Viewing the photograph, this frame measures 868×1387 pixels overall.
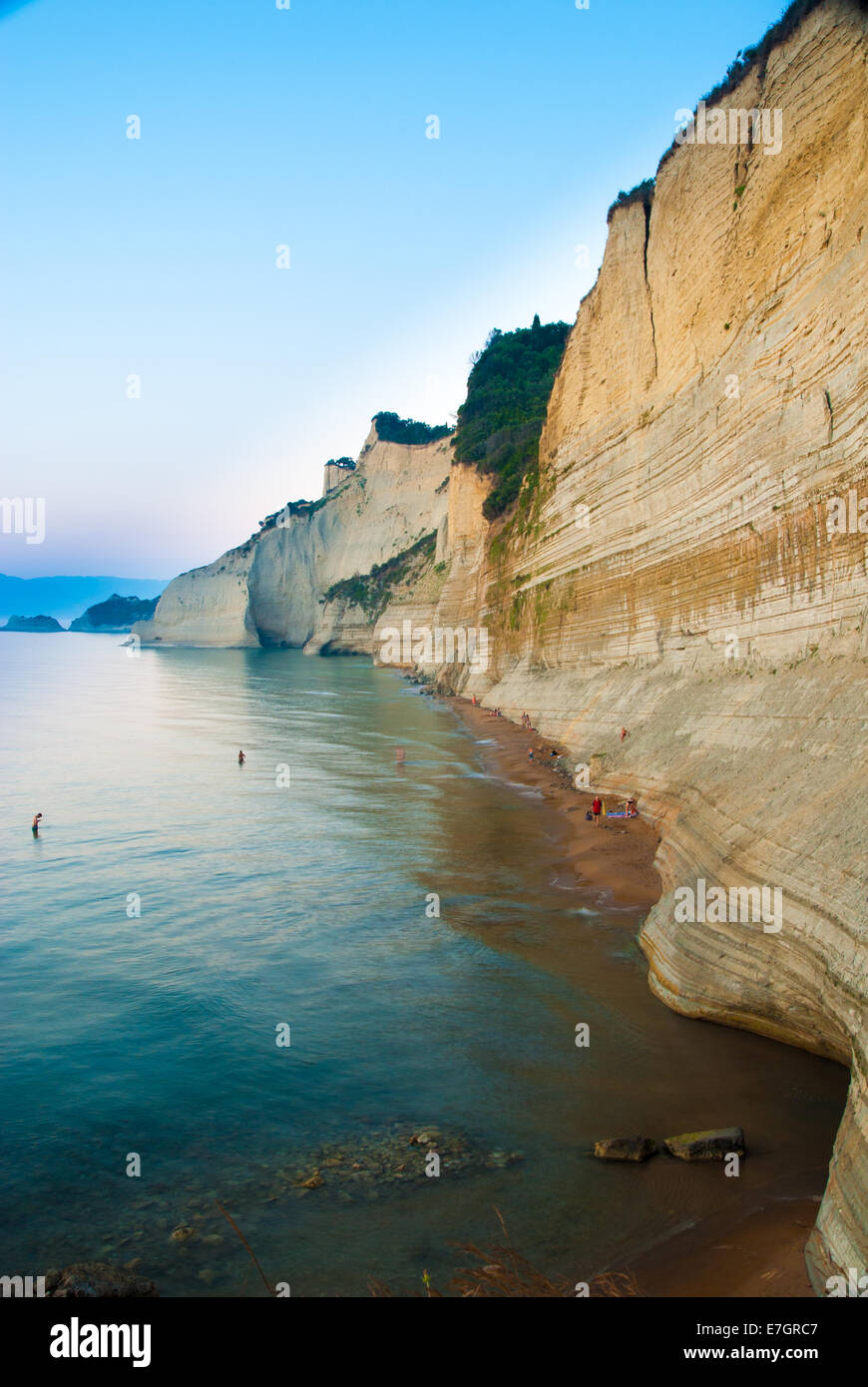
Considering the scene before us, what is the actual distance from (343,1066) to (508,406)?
70.7 meters

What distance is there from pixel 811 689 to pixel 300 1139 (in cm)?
1042

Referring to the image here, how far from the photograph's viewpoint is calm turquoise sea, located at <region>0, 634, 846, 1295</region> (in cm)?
725

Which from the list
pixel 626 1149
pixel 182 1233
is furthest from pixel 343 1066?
pixel 626 1149

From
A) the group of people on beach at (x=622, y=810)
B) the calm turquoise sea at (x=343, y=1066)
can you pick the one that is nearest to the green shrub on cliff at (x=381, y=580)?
the group of people on beach at (x=622, y=810)

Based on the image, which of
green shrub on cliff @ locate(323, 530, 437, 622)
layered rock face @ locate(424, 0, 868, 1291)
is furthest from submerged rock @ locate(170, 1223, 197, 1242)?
green shrub on cliff @ locate(323, 530, 437, 622)

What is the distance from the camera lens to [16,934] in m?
15.3

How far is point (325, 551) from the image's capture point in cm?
13550

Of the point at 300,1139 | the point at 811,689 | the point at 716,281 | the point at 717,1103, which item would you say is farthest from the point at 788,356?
the point at 300,1139

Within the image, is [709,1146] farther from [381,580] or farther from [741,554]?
[381,580]

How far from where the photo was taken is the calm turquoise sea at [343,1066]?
7250 millimetres

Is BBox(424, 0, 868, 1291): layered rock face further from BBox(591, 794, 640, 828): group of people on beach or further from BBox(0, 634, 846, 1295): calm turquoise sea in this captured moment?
BBox(0, 634, 846, 1295): calm turquoise sea

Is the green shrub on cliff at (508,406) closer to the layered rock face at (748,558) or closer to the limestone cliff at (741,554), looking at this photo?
the limestone cliff at (741,554)

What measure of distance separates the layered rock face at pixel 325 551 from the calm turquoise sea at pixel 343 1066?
9934 centimetres
